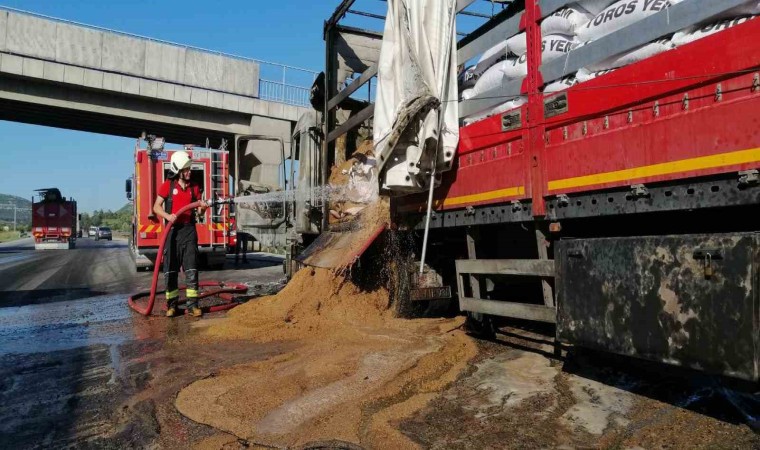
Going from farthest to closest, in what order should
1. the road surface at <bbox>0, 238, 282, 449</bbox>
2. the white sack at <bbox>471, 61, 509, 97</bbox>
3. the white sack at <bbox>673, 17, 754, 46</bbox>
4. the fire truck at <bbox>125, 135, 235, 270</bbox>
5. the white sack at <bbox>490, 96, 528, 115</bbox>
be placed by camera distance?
the fire truck at <bbox>125, 135, 235, 270</bbox> → the white sack at <bbox>471, 61, 509, 97</bbox> → the white sack at <bbox>490, 96, 528, 115</bbox> → the road surface at <bbox>0, 238, 282, 449</bbox> → the white sack at <bbox>673, 17, 754, 46</bbox>

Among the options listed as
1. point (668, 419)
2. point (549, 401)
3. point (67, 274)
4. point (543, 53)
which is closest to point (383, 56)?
point (543, 53)

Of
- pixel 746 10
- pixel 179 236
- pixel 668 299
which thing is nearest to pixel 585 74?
pixel 746 10

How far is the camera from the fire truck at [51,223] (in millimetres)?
33031

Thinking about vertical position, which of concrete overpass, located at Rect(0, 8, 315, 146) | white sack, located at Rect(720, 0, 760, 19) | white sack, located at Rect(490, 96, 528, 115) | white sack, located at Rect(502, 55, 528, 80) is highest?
concrete overpass, located at Rect(0, 8, 315, 146)

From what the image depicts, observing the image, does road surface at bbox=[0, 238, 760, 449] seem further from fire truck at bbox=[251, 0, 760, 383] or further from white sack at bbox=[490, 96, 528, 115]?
white sack at bbox=[490, 96, 528, 115]

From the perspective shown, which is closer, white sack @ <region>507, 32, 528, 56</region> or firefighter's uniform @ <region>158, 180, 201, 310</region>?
white sack @ <region>507, 32, 528, 56</region>

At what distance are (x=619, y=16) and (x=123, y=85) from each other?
911 inches

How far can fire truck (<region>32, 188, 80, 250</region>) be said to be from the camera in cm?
3303

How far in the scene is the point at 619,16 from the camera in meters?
3.15

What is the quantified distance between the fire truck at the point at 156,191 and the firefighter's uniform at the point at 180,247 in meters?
6.97

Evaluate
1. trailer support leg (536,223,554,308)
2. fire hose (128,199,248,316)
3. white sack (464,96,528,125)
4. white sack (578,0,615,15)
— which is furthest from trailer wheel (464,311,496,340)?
fire hose (128,199,248,316)

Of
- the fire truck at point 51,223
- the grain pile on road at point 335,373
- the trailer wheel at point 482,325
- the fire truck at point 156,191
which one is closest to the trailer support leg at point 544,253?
the grain pile on road at point 335,373

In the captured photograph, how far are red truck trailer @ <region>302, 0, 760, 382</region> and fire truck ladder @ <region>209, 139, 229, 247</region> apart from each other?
35.4 ft

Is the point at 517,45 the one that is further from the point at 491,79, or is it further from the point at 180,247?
the point at 180,247
